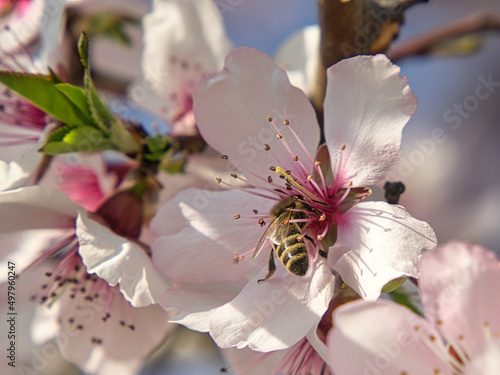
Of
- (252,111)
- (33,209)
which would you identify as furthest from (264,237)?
(33,209)

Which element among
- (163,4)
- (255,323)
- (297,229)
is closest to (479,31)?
(163,4)

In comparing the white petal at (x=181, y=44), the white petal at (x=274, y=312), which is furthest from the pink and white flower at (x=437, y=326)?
the white petal at (x=181, y=44)

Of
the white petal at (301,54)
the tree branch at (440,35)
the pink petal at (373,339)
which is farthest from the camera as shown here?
the tree branch at (440,35)

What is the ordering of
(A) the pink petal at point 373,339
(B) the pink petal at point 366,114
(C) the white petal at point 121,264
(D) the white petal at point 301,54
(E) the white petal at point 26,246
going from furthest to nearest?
(D) the white petal at point 301,54
(E) the white petal at point 26,246
(C) the white petal at point 121,264
(B) the pink petal at point 366,114
(A) the pink petal at point 373,339

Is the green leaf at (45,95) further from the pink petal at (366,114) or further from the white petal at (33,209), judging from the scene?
the pink petal at (366,114)

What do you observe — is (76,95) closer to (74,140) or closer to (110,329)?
(74,140)

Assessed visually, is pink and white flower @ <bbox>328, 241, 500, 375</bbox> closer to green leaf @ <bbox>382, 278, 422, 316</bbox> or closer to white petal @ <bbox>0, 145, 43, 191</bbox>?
green leaf @ <bbox>382, 278, 422, 316</bbox>
